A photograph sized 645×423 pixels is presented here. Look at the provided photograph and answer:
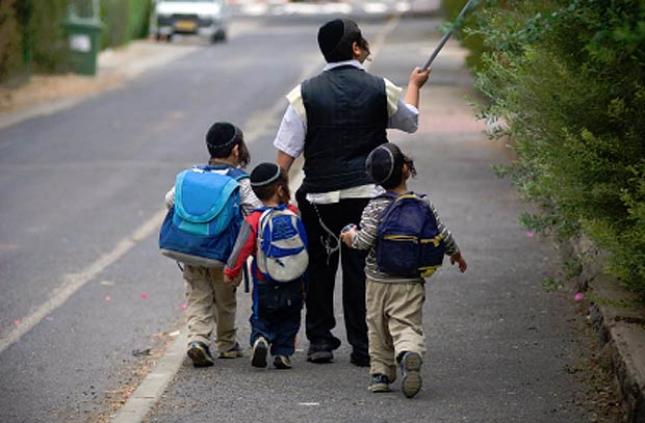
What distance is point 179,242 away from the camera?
27.2ft

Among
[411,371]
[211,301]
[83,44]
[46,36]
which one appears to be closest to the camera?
[411,371]

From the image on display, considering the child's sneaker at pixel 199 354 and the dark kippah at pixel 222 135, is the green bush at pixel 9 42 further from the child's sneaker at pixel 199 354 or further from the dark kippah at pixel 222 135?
the child's sneaker at pixel 199 354

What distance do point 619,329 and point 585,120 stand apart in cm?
112

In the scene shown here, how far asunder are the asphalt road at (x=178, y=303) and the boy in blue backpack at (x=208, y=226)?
Result: 0.29 meters

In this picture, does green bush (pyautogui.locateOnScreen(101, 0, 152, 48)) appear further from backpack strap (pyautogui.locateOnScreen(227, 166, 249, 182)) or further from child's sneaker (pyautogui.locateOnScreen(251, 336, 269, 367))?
child's sneaker (pyautogui.locateOnScreen(251, 336, 269, 367))

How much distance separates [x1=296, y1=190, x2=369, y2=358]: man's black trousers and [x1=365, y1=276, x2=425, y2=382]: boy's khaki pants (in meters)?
0.49

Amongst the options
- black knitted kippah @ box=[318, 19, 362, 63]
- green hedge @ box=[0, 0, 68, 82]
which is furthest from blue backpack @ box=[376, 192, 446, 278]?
green hedge @ box=[0, 0, 68, 82]

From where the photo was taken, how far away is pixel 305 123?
8.19 m

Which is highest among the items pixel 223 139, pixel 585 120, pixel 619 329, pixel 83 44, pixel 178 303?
pixel 585 120

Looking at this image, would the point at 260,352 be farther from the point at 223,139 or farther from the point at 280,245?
the point at 223,139

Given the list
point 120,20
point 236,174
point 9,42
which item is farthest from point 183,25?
point 236,174

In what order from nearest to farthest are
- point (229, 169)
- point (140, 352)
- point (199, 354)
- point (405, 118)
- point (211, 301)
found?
point (405, 118) → point (199, 354) → point (229, 169) → point (211, 301) → point (140, 352)

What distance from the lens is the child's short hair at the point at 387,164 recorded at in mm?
7523

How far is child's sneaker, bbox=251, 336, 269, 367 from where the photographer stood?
26.9 ft
